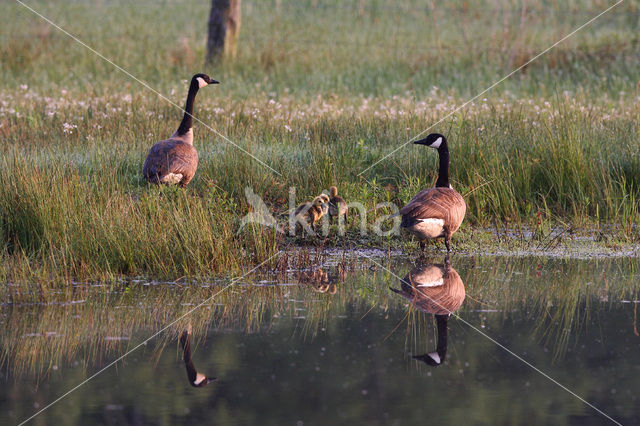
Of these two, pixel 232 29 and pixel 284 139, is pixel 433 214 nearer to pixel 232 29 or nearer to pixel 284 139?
pixel 284 139

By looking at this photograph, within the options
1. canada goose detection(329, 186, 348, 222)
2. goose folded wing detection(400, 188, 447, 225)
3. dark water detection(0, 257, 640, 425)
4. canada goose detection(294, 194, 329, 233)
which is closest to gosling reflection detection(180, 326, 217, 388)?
dark water detection(0, 257, 640, 425)

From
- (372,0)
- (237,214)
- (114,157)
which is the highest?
(372,0)

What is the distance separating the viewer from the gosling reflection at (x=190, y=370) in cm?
621

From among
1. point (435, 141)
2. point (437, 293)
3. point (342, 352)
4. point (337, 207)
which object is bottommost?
point (342, 352)

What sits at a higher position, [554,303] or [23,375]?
[554,303]

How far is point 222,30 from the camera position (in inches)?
1015

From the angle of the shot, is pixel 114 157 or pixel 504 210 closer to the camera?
pixel 504 210

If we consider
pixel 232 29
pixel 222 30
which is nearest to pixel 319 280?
pixel 222 30

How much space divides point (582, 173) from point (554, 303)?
4.42 meters

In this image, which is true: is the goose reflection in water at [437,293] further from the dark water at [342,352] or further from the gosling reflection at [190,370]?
the gosling reflection at [190,370]

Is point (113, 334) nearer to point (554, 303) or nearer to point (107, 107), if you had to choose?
point (554, 303)

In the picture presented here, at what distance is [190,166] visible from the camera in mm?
11703

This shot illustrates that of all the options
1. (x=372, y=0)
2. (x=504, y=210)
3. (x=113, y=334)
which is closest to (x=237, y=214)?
(x=504, y=210)

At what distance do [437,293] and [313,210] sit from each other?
292 cm
